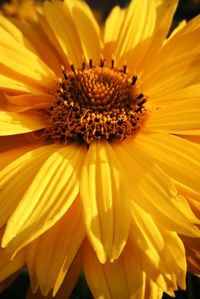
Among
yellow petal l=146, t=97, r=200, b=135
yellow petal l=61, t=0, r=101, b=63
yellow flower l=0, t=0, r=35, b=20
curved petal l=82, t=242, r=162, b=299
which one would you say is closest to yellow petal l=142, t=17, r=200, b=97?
yellow petal l=146, t=97, r=200, b=135

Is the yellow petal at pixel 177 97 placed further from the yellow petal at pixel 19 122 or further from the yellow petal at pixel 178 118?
the yellow petal at pixel 19 122

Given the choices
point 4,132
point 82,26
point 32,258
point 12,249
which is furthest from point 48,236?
point 82,26

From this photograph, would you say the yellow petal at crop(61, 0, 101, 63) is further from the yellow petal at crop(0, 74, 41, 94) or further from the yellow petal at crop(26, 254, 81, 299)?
the yellow petal at crop(26, 254, 81, 299)

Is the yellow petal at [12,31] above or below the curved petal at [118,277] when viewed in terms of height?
above

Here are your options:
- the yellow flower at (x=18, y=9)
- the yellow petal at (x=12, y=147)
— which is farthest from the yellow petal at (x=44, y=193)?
the yellow flower at (x=18, y=9)

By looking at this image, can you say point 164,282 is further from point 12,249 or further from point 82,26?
point 82,26

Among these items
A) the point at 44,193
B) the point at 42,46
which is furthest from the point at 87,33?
the point at 44,193
